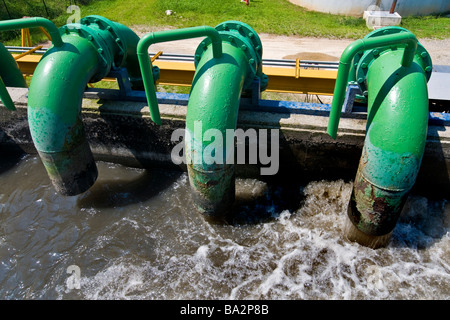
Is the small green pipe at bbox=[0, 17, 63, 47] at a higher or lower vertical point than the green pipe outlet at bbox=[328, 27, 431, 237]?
higher

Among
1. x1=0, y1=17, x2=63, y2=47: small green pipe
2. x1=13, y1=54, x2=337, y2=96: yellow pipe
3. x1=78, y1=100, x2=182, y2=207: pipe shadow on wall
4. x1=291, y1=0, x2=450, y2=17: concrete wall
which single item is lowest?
x1=78, y1=100, x2=182, y2=207: pipe shadow on wall

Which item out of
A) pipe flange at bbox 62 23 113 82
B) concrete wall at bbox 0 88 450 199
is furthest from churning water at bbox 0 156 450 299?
pipe flange at bbox 62 23 113 82

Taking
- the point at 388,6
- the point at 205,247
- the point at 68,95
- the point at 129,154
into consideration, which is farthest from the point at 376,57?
the point at 388,6

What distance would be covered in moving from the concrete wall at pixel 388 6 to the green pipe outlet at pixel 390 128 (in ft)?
35.1

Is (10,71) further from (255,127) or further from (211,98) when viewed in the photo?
(255,127)

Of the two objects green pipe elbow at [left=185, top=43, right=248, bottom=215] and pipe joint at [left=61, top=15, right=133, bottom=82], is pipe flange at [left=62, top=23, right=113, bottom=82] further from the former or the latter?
green pipe elbow at [left=185, top=43, right=248, bottom=215]

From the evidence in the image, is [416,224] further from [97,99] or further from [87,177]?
[97,99]

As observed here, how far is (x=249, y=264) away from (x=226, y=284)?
1.06 ft

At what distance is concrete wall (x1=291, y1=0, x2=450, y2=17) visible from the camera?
Result: 471 inches

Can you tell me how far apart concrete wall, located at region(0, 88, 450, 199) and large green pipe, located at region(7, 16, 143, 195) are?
605mm

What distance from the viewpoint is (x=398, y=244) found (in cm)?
342

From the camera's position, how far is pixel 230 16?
11.6 m

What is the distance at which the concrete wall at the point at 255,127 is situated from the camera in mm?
3572
